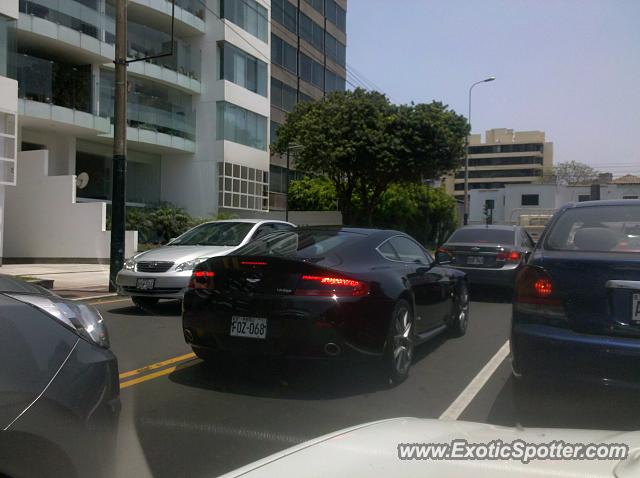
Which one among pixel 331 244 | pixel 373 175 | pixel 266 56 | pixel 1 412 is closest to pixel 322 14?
pixel 266 56

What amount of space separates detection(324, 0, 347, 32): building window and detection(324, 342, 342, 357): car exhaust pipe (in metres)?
42.9

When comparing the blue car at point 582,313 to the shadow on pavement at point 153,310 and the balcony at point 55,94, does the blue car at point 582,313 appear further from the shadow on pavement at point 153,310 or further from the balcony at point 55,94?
the balcony at point 55,94

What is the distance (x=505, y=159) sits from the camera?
116 m

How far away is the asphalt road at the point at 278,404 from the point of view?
4051 millimetres

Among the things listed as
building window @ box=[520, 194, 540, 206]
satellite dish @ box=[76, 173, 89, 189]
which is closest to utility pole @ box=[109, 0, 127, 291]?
satellite dish @ box=[76, 173, 89, 189]

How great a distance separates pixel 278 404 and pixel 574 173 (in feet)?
280

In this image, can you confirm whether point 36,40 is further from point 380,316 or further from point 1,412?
point 1,412

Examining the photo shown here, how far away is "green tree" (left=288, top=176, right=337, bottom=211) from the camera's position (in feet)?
119

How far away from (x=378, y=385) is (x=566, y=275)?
208 centimetres

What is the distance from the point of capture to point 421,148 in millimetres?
28641

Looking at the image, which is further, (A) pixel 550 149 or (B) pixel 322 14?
(A) pixel 550 149

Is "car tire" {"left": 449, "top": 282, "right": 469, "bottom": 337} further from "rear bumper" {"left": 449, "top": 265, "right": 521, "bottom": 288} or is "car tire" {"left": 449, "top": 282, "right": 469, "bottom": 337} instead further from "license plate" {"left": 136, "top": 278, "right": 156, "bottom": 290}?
"license plate" {"left": 136, "top": 278, "right": 156, "bottom": 290}

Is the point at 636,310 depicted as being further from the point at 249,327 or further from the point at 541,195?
the point at 541,195

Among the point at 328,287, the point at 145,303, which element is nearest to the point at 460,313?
the point at 328,287
